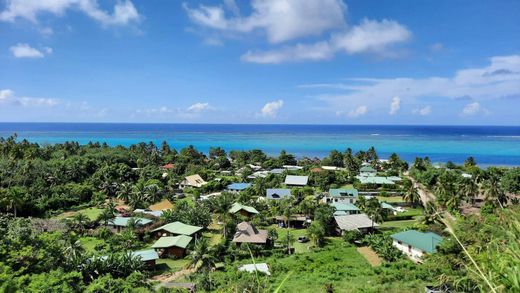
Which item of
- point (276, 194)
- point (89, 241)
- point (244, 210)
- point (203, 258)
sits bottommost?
point (89, 241)

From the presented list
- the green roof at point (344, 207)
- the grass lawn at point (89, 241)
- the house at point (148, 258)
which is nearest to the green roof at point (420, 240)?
the green roof at point (344, 207)

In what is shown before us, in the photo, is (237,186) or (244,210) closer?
(244,210)

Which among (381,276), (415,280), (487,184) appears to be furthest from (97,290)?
(487,184)

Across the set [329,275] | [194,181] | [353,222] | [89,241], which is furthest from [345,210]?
[194,181]

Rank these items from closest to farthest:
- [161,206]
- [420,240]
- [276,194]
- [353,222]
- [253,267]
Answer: [253,267]
[420,240]
[353,222]
[161,206]
[276,194]

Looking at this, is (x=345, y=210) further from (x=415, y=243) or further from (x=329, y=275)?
(x=329, y=275)

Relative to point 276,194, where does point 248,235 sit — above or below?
below

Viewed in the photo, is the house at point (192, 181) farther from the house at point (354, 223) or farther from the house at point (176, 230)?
the house at point (354, 223)

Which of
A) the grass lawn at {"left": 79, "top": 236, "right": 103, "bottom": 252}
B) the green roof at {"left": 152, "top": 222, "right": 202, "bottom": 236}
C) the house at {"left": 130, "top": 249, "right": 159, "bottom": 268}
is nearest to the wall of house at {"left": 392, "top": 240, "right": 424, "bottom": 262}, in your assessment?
the green roof at {"left": 152, "top": 222, "right": 202, "bottom": 236}
